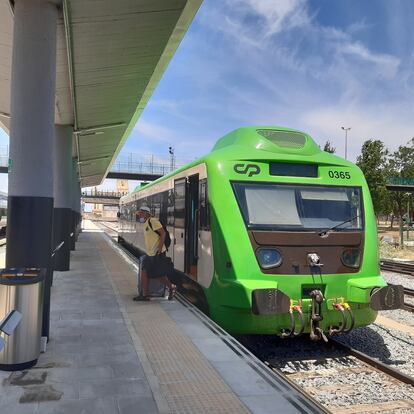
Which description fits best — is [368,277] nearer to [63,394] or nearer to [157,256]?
[157,256]

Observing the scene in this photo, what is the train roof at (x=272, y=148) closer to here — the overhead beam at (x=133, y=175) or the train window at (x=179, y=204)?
the train window at (x=179, y=204)

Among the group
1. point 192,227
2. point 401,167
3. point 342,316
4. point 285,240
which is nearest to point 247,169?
point 285,240

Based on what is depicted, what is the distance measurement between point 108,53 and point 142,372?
20.4 feet

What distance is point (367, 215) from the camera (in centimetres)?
725

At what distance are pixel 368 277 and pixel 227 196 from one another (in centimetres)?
242

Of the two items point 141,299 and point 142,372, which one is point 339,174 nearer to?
point 141,299

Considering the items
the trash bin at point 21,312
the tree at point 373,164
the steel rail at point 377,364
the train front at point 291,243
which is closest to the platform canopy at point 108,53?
the train front at point 291,243

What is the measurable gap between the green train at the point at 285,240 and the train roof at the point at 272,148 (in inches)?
0.7

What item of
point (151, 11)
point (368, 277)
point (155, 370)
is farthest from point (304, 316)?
point (151, 11)

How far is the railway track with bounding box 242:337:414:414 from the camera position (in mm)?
5090

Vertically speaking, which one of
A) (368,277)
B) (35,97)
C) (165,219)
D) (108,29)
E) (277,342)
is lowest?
(277,342)

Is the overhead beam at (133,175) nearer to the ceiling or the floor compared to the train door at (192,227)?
nearer to the ceiling

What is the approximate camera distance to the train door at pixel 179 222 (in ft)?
30.0

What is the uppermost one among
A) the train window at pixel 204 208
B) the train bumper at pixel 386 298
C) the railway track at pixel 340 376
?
the train window at pixel 204 208
